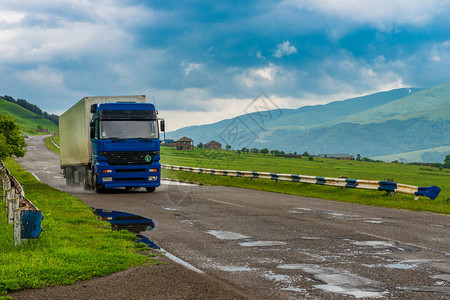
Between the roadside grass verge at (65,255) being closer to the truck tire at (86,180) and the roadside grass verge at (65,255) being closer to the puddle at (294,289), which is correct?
the puddle at (294,289)

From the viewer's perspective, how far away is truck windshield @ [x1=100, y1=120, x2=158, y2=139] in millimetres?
20984

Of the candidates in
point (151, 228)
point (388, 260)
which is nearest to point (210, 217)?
point (151, 228)

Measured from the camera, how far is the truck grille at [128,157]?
21.1 metres

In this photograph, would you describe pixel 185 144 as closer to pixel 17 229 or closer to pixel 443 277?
pixel 17 229

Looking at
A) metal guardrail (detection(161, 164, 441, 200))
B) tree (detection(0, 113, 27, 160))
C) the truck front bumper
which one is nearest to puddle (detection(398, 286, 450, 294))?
metal guardrail (detection(161, 164, 441, 200))

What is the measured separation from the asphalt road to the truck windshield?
5.96m

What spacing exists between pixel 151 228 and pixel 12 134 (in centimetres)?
1924

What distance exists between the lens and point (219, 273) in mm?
6859

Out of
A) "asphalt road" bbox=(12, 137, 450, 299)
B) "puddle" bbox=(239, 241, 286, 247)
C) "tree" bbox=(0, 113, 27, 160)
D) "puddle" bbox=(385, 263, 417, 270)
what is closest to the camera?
"asphalt road" bbox=(12, 137, 450, 299)

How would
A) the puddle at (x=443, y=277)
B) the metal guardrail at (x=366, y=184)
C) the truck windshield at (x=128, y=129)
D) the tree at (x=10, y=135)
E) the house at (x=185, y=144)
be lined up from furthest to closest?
the house at (x=185, y=144) < the tree at (x=10, y=135) < the truck windshield at (x=128, y=129) < the metal guardrail at (x=366, y=184) < the puddle at (x=443, y=277)

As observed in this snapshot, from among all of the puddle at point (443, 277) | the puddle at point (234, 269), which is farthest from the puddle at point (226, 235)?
the puddle at point (443, 277)

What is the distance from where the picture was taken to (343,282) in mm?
6332

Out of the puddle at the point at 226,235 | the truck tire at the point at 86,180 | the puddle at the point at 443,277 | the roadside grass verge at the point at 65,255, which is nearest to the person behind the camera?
the roadside grass verge at the point at 65,255

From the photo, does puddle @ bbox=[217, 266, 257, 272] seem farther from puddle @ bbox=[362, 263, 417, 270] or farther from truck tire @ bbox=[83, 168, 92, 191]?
truck tire @ bbox=[83, 168, 92, 191]
